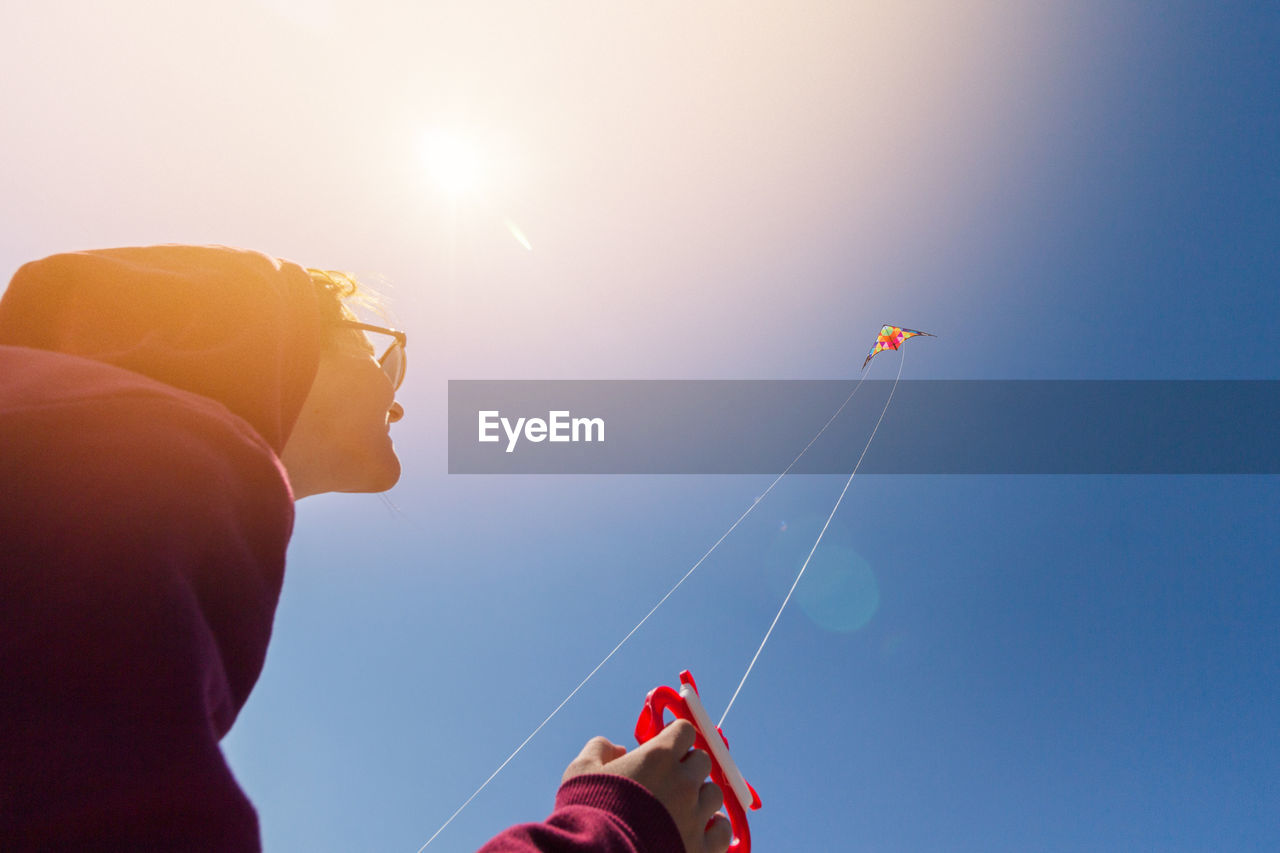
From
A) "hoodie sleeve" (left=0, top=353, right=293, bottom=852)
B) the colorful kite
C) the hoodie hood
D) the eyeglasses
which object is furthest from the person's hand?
the colorful kite

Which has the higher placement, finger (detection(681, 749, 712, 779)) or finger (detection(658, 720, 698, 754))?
finger (detection(658, 720, 698, 754))

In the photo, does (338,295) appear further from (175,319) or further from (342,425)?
(175,319)

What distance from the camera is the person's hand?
85 cm

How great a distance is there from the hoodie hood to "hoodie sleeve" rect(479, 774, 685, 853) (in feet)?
2.06

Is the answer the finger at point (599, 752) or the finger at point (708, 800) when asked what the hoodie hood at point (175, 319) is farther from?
the finger at point (708, 800)

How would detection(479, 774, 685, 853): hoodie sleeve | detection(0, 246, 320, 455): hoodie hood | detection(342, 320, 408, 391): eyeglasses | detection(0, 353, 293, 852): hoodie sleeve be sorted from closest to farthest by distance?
detection(0, 353, 293, 852): hoodie sleeve
detection(479, 774, 685, 853): hoodie sleeve
detection(0, 246, 320, 455): hoodie hood
detection(342, 320, 408, 391): eyeglasses

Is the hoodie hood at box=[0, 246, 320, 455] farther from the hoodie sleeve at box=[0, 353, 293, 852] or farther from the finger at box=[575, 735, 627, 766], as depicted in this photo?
the finger at box=[575, 735, 627, 766]

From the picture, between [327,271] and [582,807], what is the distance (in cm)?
153

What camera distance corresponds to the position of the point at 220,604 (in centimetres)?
54

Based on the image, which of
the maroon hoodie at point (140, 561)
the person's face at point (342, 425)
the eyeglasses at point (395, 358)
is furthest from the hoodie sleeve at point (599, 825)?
the eyeglasses at point (395, 358)

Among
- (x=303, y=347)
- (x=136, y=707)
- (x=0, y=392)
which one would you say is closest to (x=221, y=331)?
(x=303, y=347)

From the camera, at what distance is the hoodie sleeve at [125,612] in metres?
0.36

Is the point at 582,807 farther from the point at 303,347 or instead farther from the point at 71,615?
the point at 303,347

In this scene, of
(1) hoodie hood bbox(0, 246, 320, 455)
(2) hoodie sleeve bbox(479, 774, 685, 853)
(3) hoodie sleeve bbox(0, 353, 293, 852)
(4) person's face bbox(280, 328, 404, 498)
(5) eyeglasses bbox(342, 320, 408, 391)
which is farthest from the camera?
(5) eyeglasses bbox(342, 320, 408, 391)
